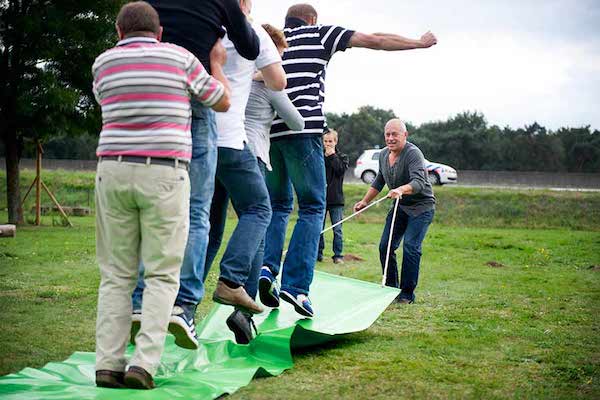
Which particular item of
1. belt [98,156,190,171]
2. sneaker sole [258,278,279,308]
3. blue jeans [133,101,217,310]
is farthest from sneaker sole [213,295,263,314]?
belt [98,156,190,171]

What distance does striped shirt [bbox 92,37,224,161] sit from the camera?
3.94 metres

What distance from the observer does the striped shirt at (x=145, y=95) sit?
155 inches

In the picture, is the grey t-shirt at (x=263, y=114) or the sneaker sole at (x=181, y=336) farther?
the grey t-shirt at (x=263, y=114)

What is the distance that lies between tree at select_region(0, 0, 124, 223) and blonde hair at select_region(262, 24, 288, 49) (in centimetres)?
1514

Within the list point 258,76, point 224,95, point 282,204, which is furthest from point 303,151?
point 224,95

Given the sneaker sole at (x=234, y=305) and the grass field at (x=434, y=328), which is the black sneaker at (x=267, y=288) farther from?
the sneaker sole at (x=234, y=305)

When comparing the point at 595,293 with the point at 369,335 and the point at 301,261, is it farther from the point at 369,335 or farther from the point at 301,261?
the point at 301,261

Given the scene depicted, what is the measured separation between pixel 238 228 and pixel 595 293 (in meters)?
6.18

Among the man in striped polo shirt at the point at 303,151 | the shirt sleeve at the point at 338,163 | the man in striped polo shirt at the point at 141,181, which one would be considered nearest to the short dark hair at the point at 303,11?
the man in striped polo shirt at the point at 303,151

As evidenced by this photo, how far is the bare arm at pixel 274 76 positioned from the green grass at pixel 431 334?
187 centimetres

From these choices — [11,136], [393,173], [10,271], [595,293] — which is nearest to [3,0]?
[11,136]

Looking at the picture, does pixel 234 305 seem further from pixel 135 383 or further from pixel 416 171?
pixel 416 171

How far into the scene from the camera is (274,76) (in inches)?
199

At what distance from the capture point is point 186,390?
4.11m
